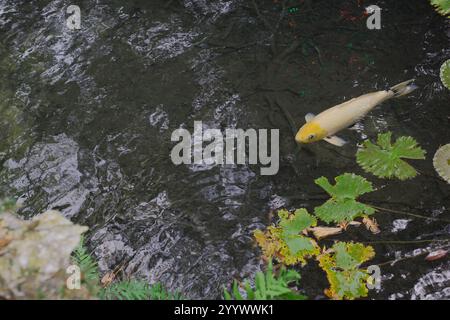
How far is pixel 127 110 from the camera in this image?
212 inches

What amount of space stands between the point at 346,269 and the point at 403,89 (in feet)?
7.46

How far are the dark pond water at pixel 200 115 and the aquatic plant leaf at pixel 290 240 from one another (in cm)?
13

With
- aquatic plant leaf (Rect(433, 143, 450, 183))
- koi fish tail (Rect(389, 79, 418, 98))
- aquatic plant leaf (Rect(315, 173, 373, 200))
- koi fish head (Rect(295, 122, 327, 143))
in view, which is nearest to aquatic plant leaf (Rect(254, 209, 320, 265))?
aquatic plant leaf (Rect(315, 173, 373, 200))

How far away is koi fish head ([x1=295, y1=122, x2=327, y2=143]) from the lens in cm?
448

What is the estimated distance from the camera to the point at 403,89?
4.98 metres

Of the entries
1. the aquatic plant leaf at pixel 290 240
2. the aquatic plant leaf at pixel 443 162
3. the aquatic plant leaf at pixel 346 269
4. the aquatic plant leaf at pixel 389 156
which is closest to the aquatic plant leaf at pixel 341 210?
the aquatic plant leaf at pixel 290 240

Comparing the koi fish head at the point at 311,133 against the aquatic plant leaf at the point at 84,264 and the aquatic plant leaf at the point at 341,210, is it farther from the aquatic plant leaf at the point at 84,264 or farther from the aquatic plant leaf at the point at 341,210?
the aquatic plant leaf at the point at 84,264

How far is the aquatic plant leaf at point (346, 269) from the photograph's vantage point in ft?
12.0

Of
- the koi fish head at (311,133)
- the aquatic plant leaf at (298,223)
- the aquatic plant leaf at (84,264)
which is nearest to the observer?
the aquatic plant leaf at (84,264)

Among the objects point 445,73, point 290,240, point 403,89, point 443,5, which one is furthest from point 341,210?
point 443,5

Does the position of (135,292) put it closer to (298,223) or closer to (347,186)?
(298,223)

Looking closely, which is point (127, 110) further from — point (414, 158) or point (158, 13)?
point (414, 158)

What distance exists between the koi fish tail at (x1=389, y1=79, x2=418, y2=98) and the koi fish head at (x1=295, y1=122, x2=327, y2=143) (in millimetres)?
1062

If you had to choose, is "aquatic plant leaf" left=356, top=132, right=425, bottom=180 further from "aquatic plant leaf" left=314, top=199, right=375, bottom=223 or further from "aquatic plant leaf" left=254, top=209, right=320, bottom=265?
"aquatic plant leaf" left=254, top=209, right=320, bottom=265
